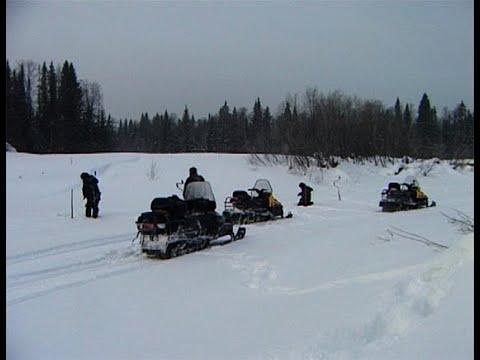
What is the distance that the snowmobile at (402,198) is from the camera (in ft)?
48.8

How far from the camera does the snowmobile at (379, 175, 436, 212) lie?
14875mm

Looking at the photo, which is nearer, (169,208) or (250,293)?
(250,293)

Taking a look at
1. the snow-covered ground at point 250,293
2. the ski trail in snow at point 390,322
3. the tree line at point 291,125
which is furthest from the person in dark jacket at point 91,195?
the tree line at point 291,125

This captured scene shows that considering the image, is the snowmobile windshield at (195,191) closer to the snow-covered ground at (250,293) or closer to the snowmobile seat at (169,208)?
the snowmobile seat at (169,208)

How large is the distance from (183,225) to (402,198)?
30.4ft

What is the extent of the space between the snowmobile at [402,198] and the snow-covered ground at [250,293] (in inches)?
132

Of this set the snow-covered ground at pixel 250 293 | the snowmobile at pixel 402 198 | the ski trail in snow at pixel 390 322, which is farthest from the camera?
the snowmobile at pixel 402 198

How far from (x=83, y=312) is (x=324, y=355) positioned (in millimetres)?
2438

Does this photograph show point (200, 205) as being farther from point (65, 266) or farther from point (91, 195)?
point (91, 195)

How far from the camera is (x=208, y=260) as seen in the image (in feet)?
24.2

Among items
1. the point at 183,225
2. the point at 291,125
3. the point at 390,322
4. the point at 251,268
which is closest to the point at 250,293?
the point at 251,268

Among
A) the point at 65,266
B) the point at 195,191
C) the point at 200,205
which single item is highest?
the point at 195,191

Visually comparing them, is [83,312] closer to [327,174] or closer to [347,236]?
[347,236]

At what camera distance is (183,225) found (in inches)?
320
